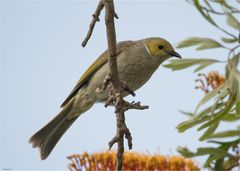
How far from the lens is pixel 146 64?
17.5 feet

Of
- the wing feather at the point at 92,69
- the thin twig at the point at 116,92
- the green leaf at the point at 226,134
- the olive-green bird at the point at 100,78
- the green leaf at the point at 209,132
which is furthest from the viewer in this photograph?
the wing feather at the point at 92,69

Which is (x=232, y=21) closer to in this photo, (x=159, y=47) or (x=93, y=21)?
(x=93, y=21)

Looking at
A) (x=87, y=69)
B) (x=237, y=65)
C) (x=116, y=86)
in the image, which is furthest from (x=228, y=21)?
(x=87, y=69)

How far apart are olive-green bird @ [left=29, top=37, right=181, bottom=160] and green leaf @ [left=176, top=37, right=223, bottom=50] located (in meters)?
1.98

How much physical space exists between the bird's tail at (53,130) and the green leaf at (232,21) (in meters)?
3.03

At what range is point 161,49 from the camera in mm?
5680

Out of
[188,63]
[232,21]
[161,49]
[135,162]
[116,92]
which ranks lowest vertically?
[135,162]

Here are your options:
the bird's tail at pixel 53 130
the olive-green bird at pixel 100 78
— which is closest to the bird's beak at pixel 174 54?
the olive-green bird at pixel 100 78

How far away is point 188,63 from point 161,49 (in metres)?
2.57

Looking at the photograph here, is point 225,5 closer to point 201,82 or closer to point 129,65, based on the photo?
point 201,82

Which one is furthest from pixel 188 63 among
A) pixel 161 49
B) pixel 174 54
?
pixel 161 49

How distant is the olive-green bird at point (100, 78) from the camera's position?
5.15 m

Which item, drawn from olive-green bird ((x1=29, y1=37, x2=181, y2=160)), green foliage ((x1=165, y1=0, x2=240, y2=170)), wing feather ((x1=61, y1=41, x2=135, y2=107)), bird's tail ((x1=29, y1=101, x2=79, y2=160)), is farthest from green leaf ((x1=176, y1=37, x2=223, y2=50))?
bird's tail ((x1=29, y1=101, x2=79, y2=160))

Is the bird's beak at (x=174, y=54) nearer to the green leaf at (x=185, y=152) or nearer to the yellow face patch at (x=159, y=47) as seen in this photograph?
the yellow face patch at (x=159, y=47)
